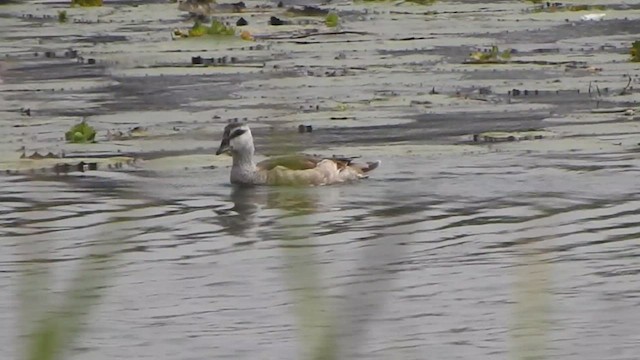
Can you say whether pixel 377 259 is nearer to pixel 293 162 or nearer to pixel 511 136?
pixel 293 162

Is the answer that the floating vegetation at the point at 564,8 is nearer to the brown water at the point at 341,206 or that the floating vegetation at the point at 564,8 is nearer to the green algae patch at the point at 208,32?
the brown water at the point at 341,206

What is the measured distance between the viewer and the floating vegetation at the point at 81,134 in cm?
1453

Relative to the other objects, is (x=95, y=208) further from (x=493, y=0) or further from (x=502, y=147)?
(x=493, y=0)

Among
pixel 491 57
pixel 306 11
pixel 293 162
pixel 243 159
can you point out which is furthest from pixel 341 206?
pixel 306 11

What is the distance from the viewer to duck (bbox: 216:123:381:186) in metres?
13.0

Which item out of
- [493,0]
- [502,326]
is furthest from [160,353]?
[493,0]

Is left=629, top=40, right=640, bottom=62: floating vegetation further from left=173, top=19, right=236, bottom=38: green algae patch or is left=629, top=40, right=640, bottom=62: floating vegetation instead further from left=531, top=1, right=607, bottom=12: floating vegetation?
left=531, top=1, right=607, bottom=12: floating vegetation

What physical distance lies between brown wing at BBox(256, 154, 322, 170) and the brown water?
0.57ft

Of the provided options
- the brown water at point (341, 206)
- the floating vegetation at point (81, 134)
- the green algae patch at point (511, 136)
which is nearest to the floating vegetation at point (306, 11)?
the brown water at point (341, 206)

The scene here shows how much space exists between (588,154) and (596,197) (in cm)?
173

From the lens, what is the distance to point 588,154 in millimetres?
14016

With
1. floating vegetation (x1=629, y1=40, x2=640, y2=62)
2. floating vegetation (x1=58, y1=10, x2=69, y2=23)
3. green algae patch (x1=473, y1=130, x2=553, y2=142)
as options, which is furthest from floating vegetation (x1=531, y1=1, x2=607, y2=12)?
green algae patch (x1=473, y1=130, x2=553, y2=142)

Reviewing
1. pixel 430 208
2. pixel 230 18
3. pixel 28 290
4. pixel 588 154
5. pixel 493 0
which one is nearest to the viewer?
pixel 28 290

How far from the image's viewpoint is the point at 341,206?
12328mm
